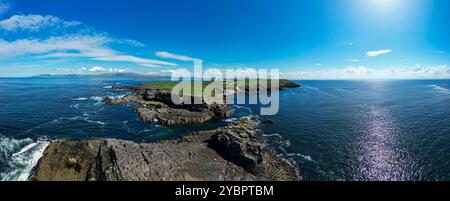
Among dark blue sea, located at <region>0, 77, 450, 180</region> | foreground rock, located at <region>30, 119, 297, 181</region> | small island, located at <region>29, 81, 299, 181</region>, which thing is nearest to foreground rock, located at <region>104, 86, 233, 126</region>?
dark blue sea, located at <region>0, 77, 450, 180</region>

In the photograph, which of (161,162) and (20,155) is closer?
(161,162)

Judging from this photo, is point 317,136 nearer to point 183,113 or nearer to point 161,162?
point 161,162

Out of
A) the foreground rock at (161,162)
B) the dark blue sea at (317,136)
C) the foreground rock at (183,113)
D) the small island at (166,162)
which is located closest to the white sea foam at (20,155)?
the dark blue sea at (317,136)

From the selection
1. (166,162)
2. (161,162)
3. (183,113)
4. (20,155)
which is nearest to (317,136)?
(166,162)

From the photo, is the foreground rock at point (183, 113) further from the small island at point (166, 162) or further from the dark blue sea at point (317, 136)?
the small island at point (166, 162)

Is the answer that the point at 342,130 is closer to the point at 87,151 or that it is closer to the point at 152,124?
the point at 152,124
